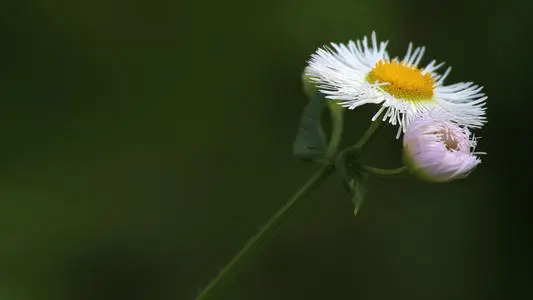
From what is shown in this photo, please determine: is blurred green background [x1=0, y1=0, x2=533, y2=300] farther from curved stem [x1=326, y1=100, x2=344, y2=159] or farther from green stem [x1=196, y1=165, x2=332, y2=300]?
green stem [x1=196, y1=165, x2=332, y2=300]

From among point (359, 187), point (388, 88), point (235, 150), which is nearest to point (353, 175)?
point (359, 187)

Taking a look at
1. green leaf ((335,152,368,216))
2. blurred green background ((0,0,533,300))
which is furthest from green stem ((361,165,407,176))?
blurred green background ((0,0,533,300))

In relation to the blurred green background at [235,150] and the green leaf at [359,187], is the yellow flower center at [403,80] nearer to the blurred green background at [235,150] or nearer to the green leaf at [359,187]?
the green leaf at [359,187]

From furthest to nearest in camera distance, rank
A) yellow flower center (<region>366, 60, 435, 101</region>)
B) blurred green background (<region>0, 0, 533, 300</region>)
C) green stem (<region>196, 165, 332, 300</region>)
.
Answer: blurred green background (<region>0, 0, 533, 300</region>)
yellow flower center (<region>366, 60, 435, 101</region>)
green stem (<region>196, 165, 332, 300</region>)

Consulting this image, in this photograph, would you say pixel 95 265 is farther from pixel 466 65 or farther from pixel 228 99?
pixel 466 65

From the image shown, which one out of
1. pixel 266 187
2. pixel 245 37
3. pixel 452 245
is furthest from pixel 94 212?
pixel 452 245

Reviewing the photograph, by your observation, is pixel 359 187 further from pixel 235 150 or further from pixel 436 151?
pixel 235 150

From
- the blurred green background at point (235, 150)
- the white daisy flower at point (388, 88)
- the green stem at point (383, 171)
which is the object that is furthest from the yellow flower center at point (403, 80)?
the blurred green background at point (235, 150)
